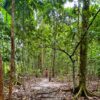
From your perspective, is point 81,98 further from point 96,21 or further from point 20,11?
point 20,11

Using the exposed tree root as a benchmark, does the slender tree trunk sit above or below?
above

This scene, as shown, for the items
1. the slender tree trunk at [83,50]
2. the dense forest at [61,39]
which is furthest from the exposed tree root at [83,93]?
the slender tree trunk at [83,50]

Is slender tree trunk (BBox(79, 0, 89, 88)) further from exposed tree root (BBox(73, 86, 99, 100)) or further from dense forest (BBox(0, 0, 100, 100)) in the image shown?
exposed tree root (BBox(73, 86, 99, 100))

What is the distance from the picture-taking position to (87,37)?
12.0 metres

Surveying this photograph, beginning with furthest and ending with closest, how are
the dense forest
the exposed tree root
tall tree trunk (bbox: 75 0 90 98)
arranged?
tall tree trunk (bbox: 75 0 90 98) < the exposed tree root < the dense forest

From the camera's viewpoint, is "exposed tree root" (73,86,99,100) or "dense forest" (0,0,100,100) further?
"exposed tree root" (73,86,99,100)

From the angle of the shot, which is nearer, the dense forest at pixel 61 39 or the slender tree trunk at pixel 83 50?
the dense forest at pixel 61 39

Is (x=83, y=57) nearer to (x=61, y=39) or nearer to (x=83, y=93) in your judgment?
(x=83, y=93)

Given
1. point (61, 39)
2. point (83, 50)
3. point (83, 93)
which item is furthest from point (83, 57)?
point (61, 39)

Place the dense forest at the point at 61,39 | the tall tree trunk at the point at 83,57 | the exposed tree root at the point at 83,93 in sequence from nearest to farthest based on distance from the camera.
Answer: the dense forest at the point at 61,39, the exposed tree root at the point at 83,93, the tall tree trunk at the point at 83,57

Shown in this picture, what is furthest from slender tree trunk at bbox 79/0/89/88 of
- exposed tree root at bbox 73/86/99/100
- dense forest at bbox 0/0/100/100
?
exposed tree root at bbox 73/86/99/100

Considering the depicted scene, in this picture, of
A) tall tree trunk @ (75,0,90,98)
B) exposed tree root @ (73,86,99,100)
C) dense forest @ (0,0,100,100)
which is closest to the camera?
dense forest @ (0,0,100,100)

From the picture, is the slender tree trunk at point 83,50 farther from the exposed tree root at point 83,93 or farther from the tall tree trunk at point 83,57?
the exposed tree root at point 83,93

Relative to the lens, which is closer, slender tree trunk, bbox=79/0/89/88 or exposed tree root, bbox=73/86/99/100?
exposed tree root, bbox=73/86/99/100
